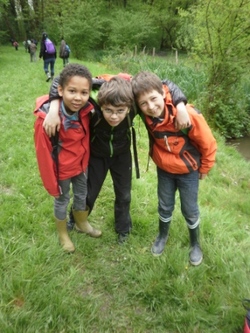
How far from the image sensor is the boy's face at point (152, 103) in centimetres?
192

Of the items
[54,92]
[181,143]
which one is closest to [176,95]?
[181,143]

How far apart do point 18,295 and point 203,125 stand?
5.96 feet

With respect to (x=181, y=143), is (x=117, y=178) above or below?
below

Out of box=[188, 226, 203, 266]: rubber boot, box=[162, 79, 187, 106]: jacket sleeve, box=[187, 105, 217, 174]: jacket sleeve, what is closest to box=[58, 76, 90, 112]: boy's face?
box=[162, 79, 187, 106]: jacket sleeve

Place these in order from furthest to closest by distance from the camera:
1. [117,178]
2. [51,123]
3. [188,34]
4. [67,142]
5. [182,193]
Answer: [188,34] < [117,178] < [182,193] < [67,142] < [51,123]

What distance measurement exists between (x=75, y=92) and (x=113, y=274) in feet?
5.13

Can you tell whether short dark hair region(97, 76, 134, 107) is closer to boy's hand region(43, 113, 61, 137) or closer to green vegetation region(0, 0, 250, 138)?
boy's hand region(43, 113, 61, 137)

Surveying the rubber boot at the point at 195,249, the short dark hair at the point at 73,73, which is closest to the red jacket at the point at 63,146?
the short dark hair at the point at 73,73

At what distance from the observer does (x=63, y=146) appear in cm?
209

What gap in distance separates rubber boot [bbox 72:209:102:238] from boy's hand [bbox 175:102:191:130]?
1262 millimetres

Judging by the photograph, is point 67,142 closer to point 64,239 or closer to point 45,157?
point 45,157

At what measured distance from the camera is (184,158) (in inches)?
84.0

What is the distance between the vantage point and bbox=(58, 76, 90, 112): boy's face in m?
1.86

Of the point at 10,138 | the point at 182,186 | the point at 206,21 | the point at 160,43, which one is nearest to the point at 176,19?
the point at 160,43
